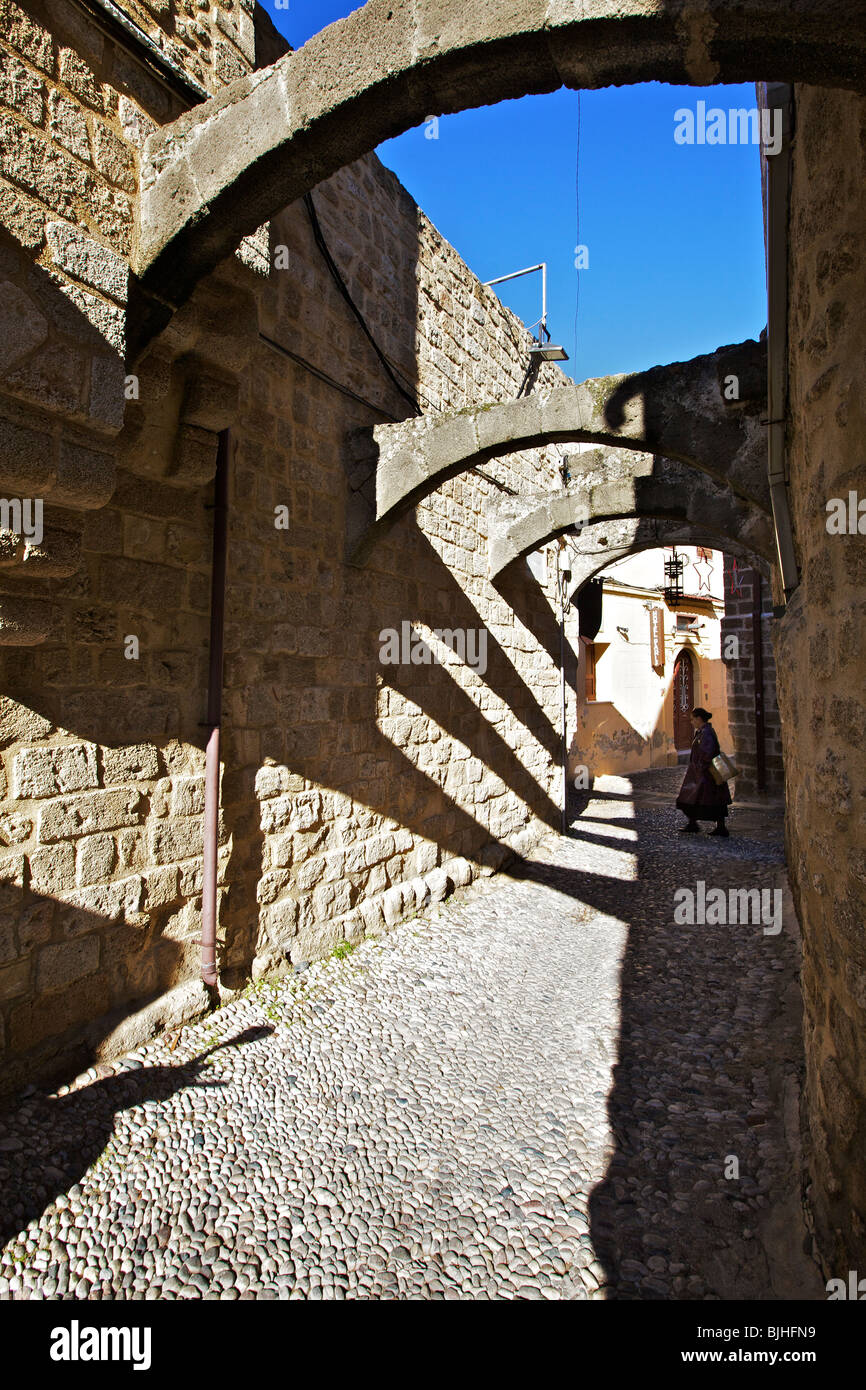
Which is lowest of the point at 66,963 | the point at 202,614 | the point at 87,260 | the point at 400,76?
the point at 66,963

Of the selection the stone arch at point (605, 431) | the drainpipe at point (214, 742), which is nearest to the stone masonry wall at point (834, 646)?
the stone arch at point (605, 431)

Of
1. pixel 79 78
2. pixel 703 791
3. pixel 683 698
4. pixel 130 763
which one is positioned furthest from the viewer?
pixel 683 698

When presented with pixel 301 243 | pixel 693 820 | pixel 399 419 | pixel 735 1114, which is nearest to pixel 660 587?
pixel 693 820

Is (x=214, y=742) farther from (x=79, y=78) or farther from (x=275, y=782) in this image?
(x=79, y=78)

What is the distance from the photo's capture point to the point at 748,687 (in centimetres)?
949

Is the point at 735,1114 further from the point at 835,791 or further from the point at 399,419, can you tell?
the point at 399,419

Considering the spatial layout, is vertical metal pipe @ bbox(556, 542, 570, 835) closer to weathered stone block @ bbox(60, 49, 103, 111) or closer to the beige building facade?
the beige building facade

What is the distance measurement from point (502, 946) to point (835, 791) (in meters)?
2.94

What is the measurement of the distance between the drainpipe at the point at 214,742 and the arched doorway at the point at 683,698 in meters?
14.1

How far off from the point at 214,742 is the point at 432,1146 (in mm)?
1662

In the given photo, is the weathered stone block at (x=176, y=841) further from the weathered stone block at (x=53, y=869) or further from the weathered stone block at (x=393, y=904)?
the weathered stone block at (x=393, y=904)

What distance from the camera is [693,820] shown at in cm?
762

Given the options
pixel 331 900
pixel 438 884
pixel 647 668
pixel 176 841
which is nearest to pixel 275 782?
pixel 176 841

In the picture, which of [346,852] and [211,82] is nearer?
[211,82]
